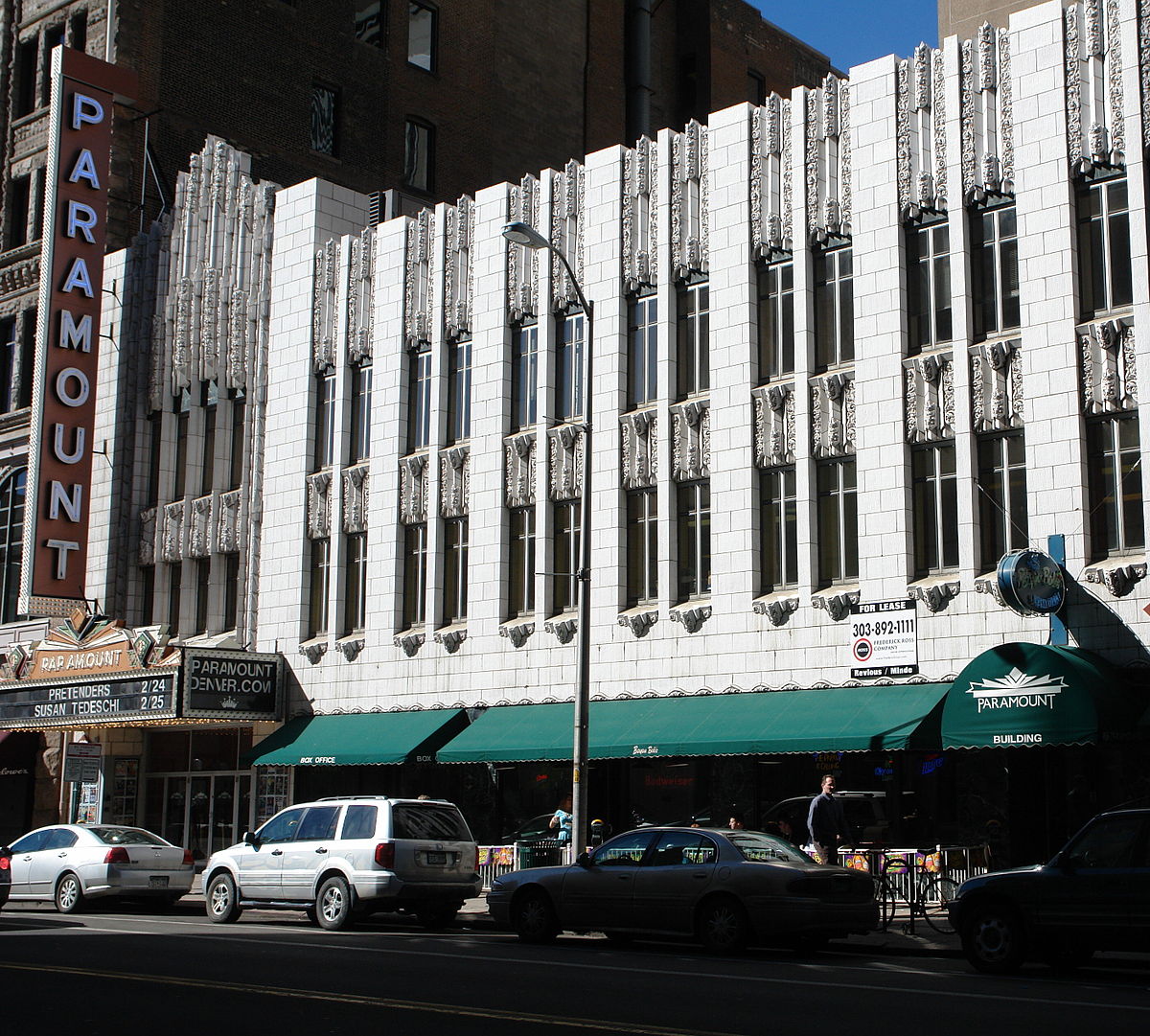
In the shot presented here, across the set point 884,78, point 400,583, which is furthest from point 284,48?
point 884,78

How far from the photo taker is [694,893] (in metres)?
16.7

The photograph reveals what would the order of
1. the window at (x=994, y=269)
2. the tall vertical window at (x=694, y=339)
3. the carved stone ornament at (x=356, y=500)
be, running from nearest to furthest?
the window at (x=994, y=269), the tall vertical window at (x=694, y=339), the carved stone ornament at (x=356, y=500)

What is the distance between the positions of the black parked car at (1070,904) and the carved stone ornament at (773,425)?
35.2 feet

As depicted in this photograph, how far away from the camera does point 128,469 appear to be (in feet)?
119

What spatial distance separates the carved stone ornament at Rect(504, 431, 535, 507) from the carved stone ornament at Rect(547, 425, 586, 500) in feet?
1.86

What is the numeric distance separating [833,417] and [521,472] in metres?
6.94

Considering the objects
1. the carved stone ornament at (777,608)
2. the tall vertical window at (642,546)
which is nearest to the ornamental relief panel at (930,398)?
the carved stone ornament at (777,608)

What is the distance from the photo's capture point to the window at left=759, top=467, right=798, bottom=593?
957 inches

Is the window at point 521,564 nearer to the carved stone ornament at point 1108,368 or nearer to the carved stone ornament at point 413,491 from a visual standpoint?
the carved stone ornament at point 413,491

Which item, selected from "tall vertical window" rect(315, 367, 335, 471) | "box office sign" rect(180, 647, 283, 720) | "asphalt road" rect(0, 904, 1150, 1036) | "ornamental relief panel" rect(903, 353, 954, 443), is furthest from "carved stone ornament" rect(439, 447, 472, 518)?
"asphalt road" rect(0, 904, 1150, 1036)

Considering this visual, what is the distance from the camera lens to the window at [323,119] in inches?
1646

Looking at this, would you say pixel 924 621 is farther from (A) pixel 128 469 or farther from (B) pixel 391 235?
(A) pixel 128 469

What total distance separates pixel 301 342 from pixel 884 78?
14.6 metres

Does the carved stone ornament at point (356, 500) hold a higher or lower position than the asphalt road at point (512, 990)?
higher
